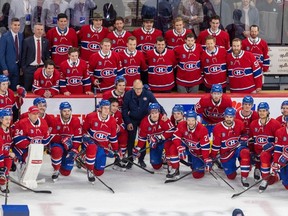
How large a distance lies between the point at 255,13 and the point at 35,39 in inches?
127

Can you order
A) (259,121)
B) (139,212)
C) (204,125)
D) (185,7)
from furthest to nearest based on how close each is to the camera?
(185,7) < (204,125) < (259,121) < (139,212)

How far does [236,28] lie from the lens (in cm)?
1536

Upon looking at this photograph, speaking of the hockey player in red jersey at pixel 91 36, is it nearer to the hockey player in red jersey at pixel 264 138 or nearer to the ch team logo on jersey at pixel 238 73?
the ch team logo on jersey at pixel 238 73

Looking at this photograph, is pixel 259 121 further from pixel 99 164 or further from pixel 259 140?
pixel 99 164

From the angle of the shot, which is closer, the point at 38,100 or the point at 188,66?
the point at 38,100

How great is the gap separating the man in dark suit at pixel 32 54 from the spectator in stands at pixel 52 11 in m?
0.55

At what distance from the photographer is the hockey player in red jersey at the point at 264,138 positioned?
41.8 feet

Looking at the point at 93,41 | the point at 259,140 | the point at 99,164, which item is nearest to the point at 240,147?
the point at 259,140

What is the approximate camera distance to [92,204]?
12.1 m

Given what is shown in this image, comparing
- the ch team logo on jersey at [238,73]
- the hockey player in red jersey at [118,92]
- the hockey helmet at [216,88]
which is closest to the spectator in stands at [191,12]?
the ch team logo on jersey at [238,73]

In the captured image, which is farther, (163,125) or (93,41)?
(93,41)

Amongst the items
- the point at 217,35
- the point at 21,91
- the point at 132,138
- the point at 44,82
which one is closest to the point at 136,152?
the point at 132,138

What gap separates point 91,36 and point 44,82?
1.14m

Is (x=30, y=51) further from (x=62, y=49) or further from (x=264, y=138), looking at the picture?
(x=264, y=138)
